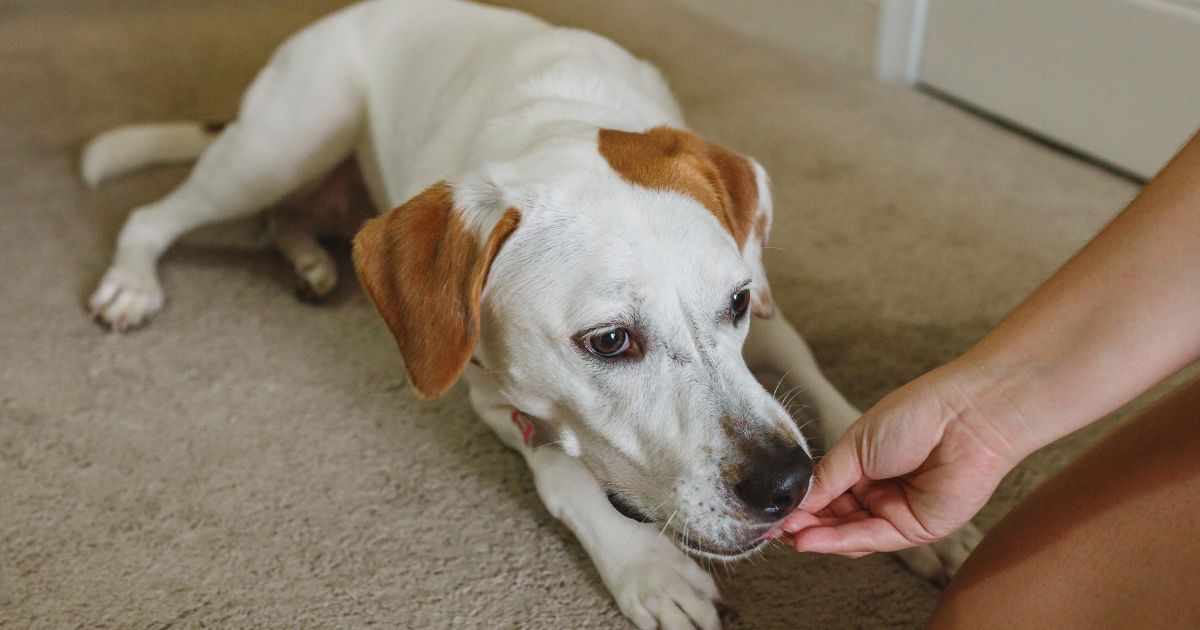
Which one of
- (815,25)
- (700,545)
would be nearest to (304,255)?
(700,545)

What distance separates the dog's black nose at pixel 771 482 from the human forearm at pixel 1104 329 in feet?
0.77

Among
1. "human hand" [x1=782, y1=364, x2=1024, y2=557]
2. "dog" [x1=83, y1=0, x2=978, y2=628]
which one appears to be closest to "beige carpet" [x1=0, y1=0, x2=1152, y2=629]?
"dog" [x1=83, y1=0, x2=978, y2=628]

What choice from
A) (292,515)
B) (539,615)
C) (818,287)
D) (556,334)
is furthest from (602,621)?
(818,287)

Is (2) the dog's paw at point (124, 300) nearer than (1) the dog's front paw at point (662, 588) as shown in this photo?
No

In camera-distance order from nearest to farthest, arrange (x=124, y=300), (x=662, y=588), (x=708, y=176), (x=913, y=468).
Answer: (x=913, y=468) < (x=662, y=588) < (x=708, y=176) < (x=124, y=300)

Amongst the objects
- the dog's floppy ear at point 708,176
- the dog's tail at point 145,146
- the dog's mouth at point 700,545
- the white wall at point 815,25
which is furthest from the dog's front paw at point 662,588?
the white wall at point 815,25

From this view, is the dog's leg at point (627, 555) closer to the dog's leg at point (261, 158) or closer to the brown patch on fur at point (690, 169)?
the brown patch on fur at point (690, 169)

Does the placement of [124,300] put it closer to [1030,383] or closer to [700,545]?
[700,545]

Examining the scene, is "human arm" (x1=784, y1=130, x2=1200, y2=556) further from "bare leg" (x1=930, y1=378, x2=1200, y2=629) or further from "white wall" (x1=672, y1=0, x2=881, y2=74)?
"white wall" (x1=672, y1=0, x2=881, y2=74)

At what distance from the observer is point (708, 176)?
153 centimetres

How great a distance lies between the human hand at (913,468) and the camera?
3.69 feet

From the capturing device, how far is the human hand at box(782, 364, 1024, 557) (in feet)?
3.69

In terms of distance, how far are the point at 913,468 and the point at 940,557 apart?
356mm

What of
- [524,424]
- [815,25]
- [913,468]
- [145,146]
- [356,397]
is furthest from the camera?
[815,25]
